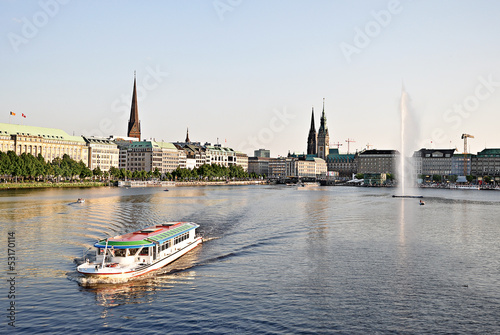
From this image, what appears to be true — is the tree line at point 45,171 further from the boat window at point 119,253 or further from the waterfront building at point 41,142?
the boat window at point 119,253

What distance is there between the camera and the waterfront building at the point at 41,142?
511ft

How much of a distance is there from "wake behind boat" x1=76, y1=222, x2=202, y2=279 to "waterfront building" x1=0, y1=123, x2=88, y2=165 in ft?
450

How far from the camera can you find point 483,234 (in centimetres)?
4772

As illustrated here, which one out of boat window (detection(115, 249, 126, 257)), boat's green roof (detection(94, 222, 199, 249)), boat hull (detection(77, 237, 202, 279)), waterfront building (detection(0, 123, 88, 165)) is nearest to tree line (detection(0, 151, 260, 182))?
waterfront building (detection(0, 123, 88, 165))

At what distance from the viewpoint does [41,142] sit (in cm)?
16650

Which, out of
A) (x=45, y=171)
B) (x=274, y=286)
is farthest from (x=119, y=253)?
(x=45, y=171)

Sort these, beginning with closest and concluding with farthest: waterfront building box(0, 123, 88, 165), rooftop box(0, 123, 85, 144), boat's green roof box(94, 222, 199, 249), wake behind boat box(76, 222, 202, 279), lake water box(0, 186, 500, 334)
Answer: lake water box(0, 186, 500, 334)
wake behind boat box(76, 222, 202, 279)
boat's green roof box(94, 222, 199, 249)
waterfront building box(0, 123, 88, 165)
rooftop box(0, 123, 85, 144)

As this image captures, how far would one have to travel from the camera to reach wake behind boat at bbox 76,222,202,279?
2758 centimetres

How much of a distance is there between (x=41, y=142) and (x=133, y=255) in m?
152

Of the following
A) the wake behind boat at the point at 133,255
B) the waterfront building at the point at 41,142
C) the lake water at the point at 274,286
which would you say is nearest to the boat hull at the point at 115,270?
the wake behind boat at the point at 133,255

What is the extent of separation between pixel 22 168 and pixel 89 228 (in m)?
86.1

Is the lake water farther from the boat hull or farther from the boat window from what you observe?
the boat window

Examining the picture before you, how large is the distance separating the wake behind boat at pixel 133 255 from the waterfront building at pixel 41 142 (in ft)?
450

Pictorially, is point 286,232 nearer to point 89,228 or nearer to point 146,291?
point 89,228
